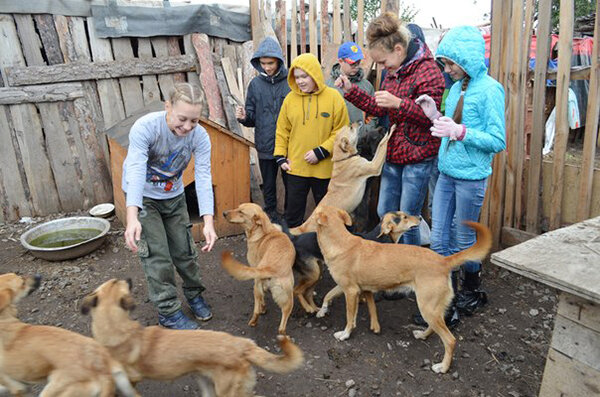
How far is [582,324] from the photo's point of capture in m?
2.43

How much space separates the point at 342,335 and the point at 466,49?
2.78m

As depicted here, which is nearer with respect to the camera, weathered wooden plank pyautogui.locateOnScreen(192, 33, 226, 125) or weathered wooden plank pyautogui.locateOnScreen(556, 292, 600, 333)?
weathered wooden plank pyautogui.locateOnScreen(556, 292, 600, 333)

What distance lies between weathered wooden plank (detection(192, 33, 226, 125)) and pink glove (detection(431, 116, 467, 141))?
17.2 ft

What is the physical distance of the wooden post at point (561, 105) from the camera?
4.05 m

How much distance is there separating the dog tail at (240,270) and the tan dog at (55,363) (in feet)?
3.43

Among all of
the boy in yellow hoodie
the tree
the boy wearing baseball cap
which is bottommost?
the boy in yellow hoodie

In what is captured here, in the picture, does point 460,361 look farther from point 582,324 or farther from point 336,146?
point 336,146

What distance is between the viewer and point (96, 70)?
692cm

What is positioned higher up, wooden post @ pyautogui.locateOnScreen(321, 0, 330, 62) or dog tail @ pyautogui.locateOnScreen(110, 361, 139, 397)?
wooden post @ pyautogui.locateOnScreen(321, 0, 330, 62)

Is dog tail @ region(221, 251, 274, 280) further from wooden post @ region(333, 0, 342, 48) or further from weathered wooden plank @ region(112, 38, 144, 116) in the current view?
weathered wooden plank @ region(112, 38, 144, 116)

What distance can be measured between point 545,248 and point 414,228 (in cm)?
206

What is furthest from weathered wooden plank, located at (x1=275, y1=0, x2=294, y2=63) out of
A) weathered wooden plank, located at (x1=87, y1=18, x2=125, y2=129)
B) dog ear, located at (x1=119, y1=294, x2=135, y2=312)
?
dog ear, located at (x1=119, y1=294, x2=135, y2=312)

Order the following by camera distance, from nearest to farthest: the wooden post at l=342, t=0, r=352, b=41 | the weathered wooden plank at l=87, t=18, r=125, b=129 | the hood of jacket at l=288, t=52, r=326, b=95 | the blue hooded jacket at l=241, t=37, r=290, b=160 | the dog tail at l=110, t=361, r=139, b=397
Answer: the dog tail at l=110, t=361, r=139, b=397
the hood of jacket at l=288, t=52, r=326, b=95
the blue hooded jacket at l=241, t=37, r=290, b=160
the wooden post at l=342, t=0, r=352, b=41
the weathered wooden plank at l=87, t=18, r=125, b=129

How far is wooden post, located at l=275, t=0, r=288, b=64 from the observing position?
284 inches
